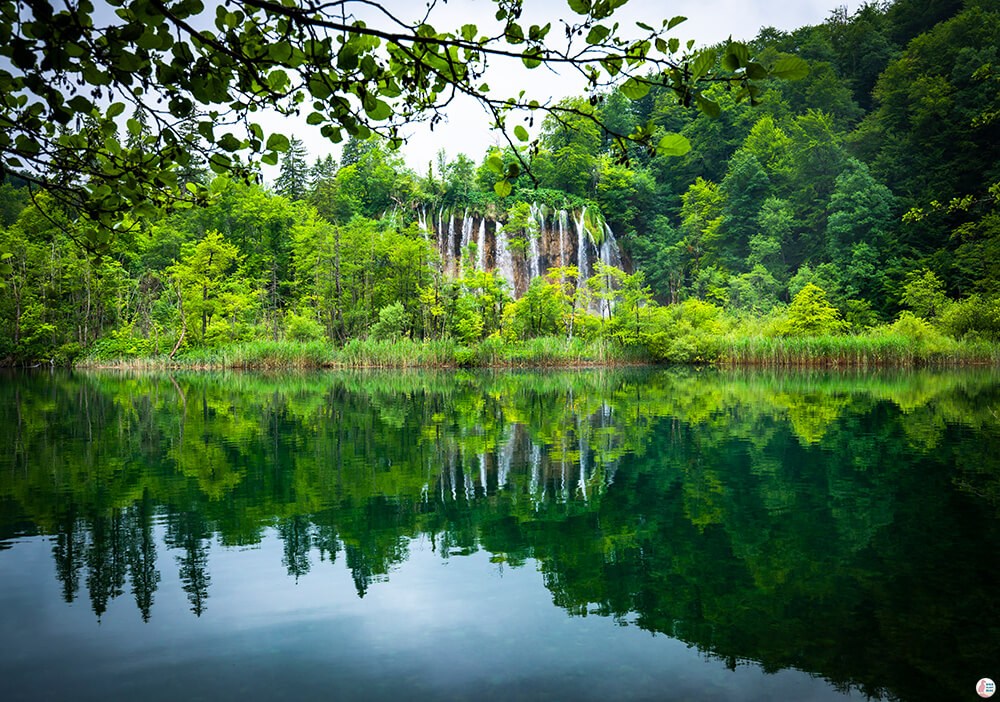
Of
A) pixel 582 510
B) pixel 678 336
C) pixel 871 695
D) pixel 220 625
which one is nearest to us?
pixel 871 695

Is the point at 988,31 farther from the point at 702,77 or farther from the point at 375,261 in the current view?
the point at 702,77

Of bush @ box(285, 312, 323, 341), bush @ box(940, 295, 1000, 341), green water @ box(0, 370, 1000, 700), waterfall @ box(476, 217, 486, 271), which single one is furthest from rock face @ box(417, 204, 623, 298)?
green water @ box(0, 370, 1000, 700)

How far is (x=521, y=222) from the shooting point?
36469 mm

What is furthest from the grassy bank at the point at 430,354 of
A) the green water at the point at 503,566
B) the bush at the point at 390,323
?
the green water at the point at 503,566

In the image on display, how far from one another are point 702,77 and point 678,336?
2660 cm

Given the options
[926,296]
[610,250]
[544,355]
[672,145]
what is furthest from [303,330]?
[926,296]

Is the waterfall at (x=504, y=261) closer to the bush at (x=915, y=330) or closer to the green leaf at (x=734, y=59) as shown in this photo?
the bush at (x=915, y=330)

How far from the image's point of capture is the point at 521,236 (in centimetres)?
3828

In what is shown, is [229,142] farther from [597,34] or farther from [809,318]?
[809,318]

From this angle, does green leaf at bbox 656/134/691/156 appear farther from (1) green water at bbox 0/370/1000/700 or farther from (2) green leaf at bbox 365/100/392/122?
(1) green water at bbox 0/370/1000/700

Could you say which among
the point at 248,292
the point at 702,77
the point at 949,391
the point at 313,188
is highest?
the point at 313,188

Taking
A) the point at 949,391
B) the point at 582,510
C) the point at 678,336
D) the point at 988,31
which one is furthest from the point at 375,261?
the point at 988,31

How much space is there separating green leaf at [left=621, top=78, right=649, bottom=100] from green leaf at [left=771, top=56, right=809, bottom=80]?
35cm

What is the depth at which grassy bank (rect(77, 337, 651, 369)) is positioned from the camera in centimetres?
2670
